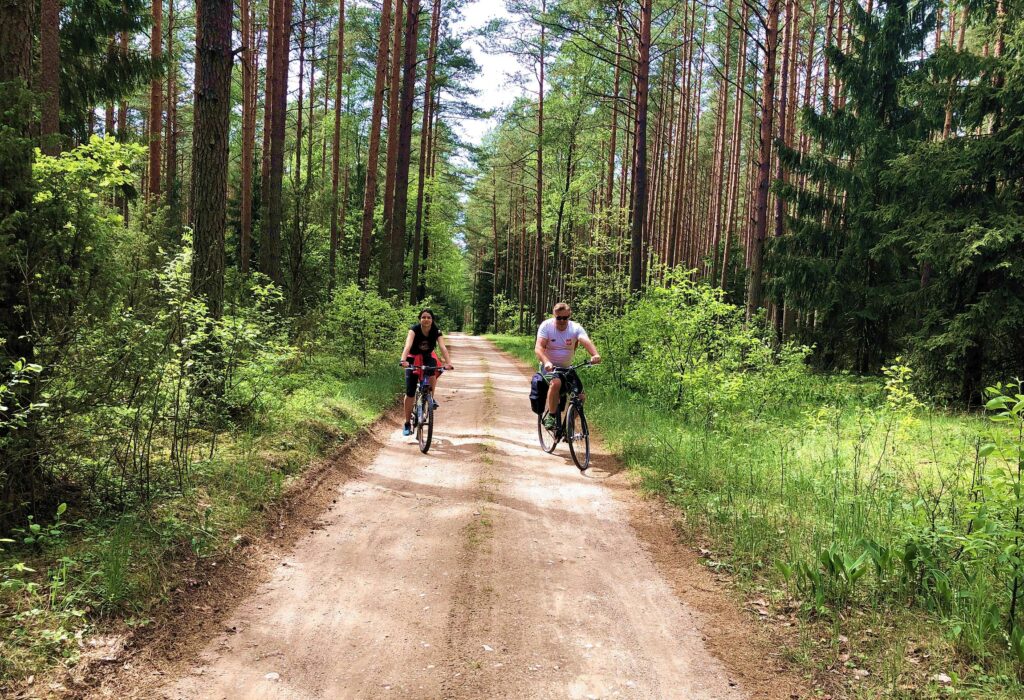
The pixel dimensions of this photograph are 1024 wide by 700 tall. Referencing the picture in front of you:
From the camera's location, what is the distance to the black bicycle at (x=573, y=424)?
26.4 feet

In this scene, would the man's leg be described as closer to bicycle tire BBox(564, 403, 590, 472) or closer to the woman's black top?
bicycle tire BBox(564, 403, 590, 472)

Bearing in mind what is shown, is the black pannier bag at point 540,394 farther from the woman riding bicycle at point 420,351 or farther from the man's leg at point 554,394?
the woman riding bicycle at point 420,351

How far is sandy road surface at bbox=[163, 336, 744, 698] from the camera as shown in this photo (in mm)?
3193

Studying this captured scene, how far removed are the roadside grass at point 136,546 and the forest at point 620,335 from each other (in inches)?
0.9

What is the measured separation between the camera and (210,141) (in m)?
7.54

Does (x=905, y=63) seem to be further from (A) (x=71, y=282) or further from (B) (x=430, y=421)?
(A) (x=71, y=282)

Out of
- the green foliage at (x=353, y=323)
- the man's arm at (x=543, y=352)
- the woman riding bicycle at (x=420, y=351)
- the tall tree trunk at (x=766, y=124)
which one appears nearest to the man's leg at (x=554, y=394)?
the man's arm at (x=543, y=352)

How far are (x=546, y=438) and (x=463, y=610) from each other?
550cm

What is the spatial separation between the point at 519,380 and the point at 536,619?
532 inches

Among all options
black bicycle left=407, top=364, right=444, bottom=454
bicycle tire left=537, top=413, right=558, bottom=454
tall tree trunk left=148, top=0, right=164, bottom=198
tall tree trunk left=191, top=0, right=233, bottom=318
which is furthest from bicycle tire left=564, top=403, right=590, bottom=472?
tall tree trunk left=148, top=0, right=164, bottom=198

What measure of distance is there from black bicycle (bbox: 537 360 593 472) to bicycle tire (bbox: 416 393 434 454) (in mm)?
1753

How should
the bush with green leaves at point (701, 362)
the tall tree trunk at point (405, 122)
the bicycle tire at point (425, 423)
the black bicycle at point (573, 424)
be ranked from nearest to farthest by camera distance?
the black bicycle at point (573, 424), the bicycle tire at point (425, 423), the bush with green leaves at point (701, 362), the tall tree trunk at point (405, 122)

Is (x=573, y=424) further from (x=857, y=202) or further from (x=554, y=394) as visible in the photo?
(x=857, y=202)

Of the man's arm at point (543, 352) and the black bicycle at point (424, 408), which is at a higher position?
the man's arm at point (543, 352)
